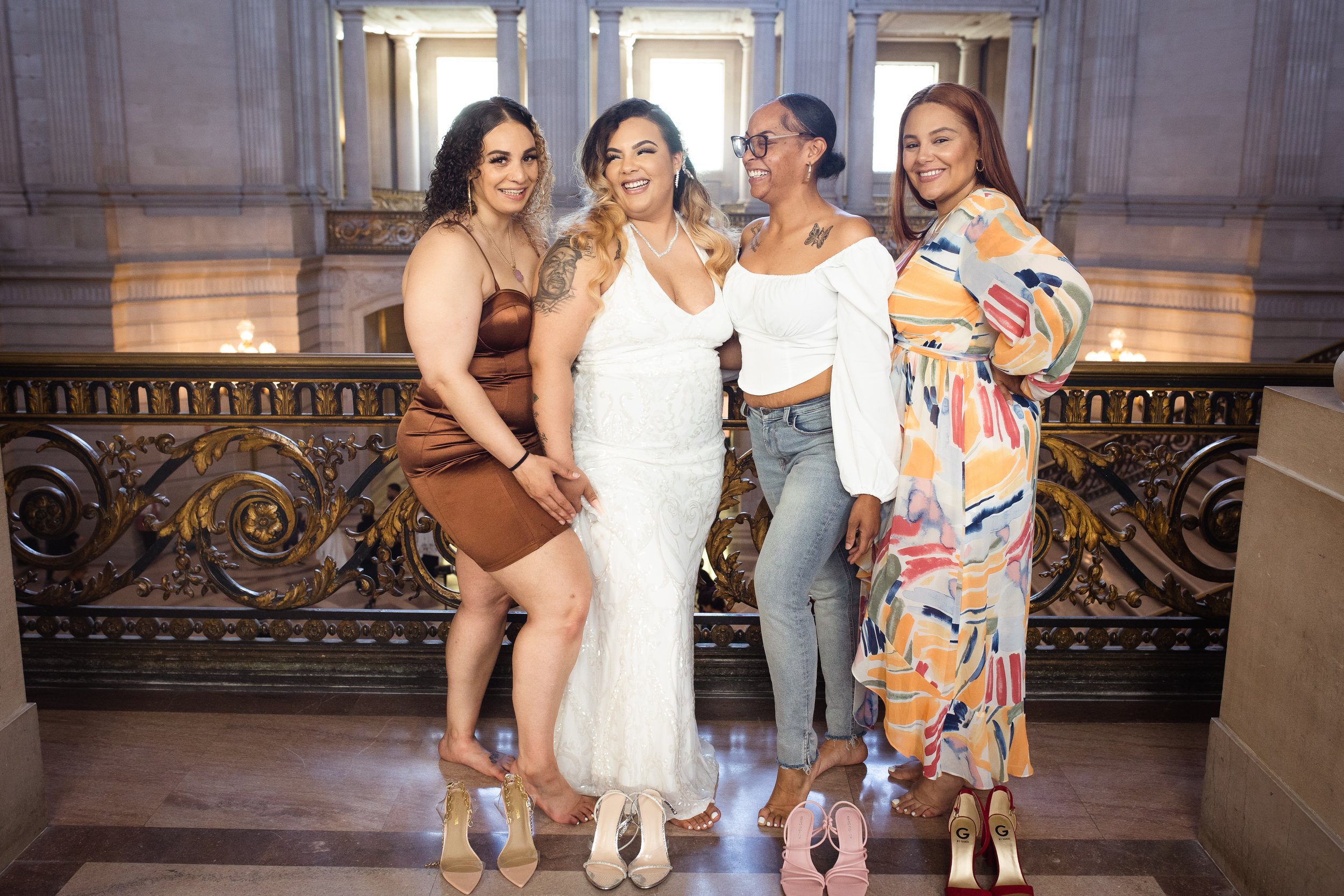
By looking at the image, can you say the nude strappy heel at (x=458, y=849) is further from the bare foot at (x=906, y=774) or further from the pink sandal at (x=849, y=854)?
the bare foot at (x=906, y=774)

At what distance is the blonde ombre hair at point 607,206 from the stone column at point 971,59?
23.7 meters

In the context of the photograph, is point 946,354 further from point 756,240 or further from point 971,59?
point 971,59

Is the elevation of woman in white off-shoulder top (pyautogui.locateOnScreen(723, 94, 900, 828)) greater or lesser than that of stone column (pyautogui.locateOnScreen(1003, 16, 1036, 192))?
lesser

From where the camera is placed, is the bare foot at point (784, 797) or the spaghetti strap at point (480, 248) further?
the bare foot at point (784, 797)

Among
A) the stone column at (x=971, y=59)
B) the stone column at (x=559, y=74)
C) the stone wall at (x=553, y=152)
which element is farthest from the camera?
the stone column at (x=971, y=59)

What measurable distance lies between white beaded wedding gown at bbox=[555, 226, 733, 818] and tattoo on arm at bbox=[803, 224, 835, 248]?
30 centimetres

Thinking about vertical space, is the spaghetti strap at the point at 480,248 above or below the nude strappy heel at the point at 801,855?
above

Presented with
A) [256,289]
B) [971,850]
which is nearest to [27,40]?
[256,289]

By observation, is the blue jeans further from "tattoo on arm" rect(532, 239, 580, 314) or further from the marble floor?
"tattoo on arm" rect(532, 239, 580, 314)

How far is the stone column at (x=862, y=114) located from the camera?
60.3ft

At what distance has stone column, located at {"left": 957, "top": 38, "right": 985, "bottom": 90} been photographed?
24422mm

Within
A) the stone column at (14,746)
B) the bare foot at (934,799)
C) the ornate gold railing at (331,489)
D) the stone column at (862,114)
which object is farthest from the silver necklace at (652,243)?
the stone column at (862,114)

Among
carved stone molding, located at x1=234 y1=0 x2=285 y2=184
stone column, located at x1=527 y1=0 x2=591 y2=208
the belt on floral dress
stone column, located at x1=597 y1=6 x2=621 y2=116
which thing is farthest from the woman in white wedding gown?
stone column, located at x1=597 y1=6 x2=621 y2=116

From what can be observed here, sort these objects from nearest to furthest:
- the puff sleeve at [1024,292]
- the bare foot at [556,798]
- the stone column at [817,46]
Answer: the puff sleeve at [1024,292] → the bare foot at [556,798] → the stone column at [817,46]
